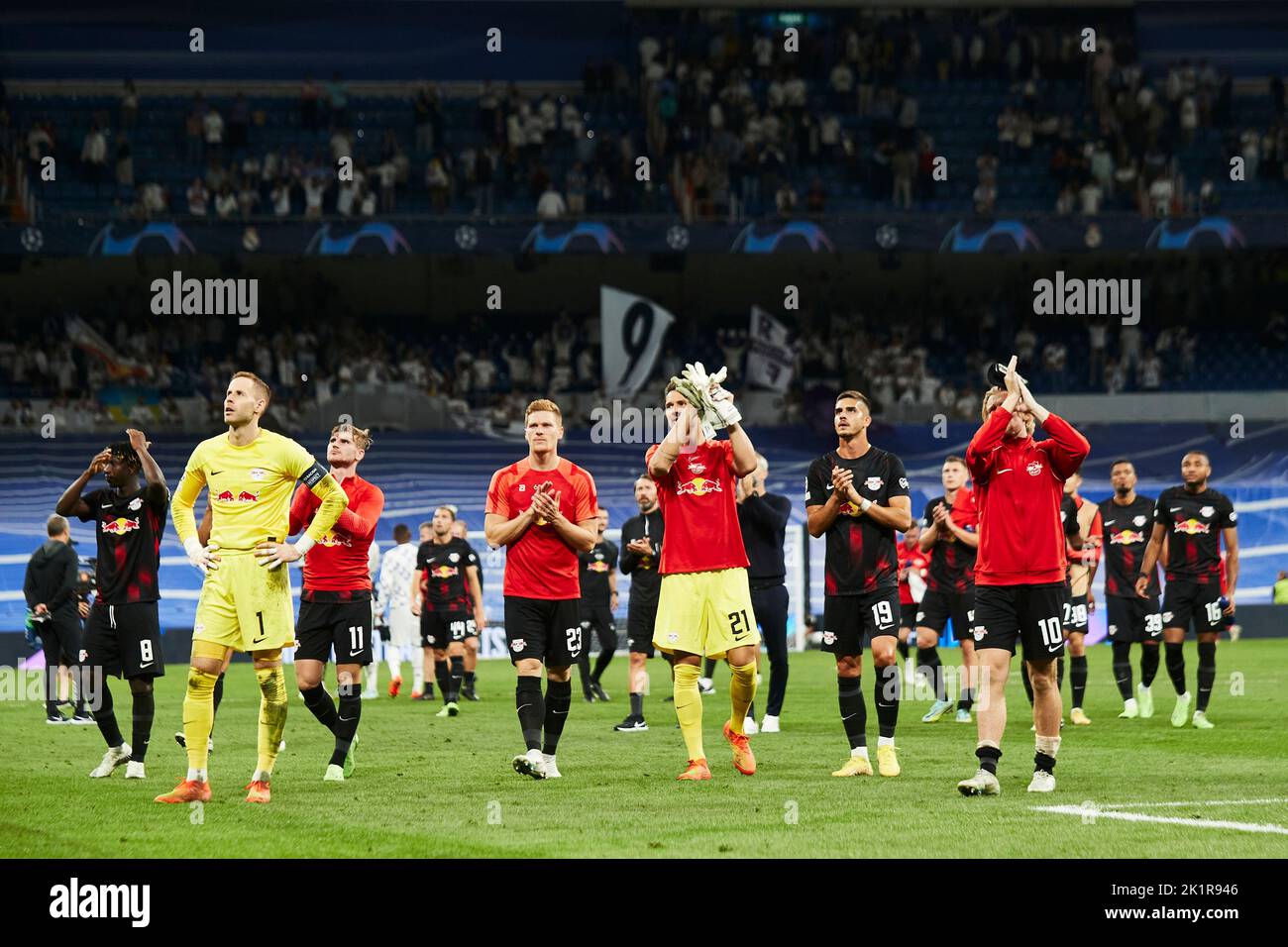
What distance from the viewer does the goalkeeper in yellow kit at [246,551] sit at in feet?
33.4

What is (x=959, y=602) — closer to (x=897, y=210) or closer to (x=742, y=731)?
(x=742, y=731)

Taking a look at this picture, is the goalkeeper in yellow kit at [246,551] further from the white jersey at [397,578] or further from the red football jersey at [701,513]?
the white jersey at [397,578]

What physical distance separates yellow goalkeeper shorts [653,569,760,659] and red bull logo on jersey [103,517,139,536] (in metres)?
3.97

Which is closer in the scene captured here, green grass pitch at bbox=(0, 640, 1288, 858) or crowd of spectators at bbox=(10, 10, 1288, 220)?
green grass pitch at bbox=(0, 640, 1288, 858)

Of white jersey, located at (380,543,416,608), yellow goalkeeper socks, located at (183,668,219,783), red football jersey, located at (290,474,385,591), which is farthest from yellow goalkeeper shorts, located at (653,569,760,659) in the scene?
white jersey, located at (380,543,416,608)

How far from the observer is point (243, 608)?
33.4ft

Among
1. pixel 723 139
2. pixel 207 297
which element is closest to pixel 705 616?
pixel 723 139

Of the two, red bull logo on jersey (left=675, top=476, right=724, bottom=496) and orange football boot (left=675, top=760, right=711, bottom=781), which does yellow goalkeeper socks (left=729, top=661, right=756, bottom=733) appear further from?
red bull logo on jersey (left=675, top=476, right=724, bottom=496)


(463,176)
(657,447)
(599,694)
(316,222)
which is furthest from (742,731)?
(463,176)

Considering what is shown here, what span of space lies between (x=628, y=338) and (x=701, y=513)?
25.3m

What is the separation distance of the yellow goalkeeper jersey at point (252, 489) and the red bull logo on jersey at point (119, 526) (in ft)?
6.80

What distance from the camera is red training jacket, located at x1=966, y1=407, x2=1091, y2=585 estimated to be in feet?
33.8

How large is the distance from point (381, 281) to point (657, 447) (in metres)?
29.5

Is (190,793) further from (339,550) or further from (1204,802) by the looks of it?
(1204,802)
